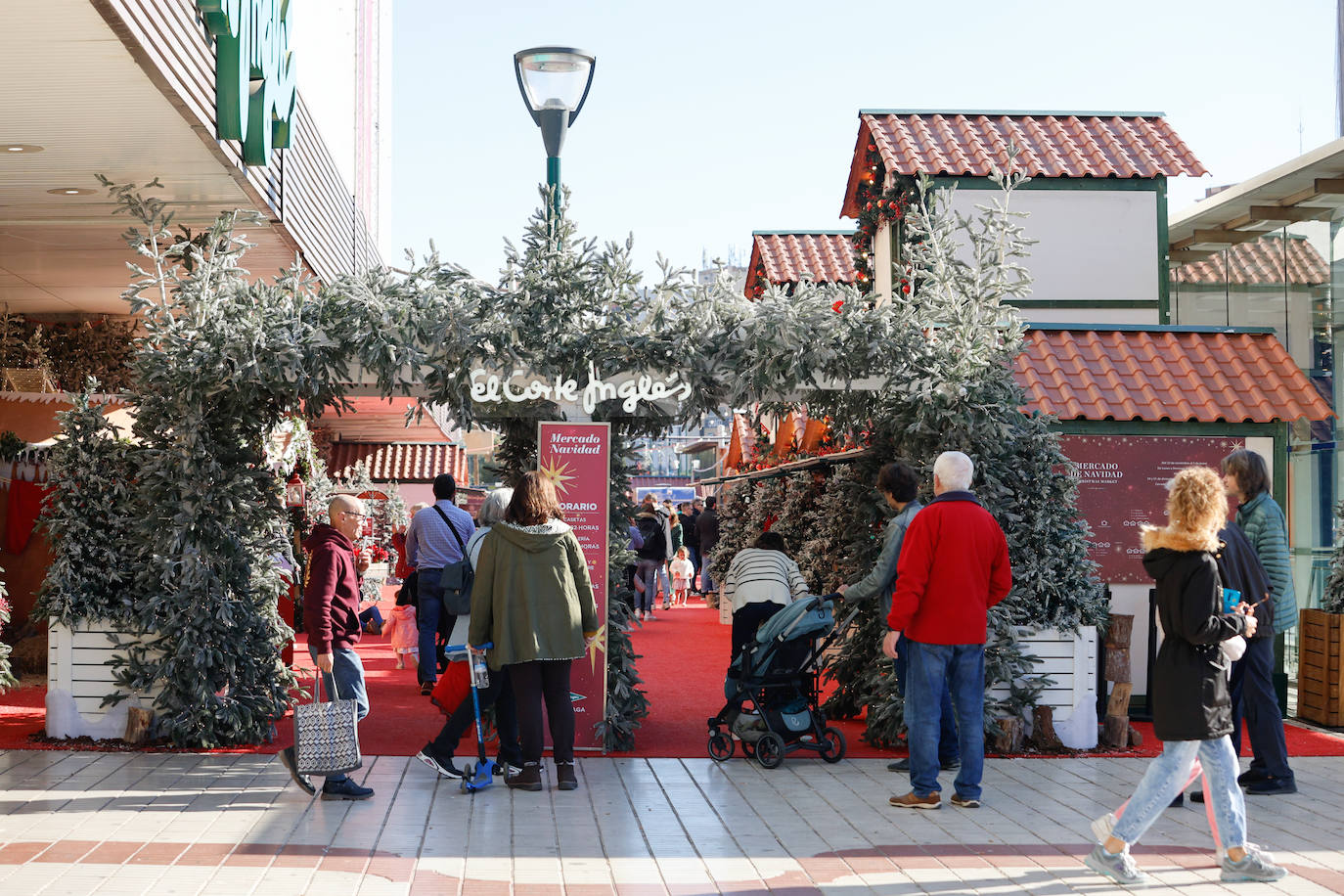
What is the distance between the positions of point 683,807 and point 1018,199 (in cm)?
879

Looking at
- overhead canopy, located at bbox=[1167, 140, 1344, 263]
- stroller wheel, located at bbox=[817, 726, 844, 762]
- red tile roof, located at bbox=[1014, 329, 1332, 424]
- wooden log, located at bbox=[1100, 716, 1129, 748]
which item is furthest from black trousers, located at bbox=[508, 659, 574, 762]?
overhead canopy, located at bbox=[1167, 140, 1344, 263]

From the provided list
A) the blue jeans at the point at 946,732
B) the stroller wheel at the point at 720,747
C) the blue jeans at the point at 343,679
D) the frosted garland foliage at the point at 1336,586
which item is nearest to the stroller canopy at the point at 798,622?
the blue jeans at the point at 946,732

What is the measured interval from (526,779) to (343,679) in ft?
3.67

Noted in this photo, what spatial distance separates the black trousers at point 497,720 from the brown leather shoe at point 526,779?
113mm

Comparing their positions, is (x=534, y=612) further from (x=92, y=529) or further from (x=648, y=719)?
(x=92, y=529)

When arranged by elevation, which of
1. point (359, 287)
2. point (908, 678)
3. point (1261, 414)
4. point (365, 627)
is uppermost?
point (359, 287)

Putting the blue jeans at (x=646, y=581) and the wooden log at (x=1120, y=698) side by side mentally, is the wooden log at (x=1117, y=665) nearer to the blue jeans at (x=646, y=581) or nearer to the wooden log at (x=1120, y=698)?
the wooden log at (x=1120, y=698)

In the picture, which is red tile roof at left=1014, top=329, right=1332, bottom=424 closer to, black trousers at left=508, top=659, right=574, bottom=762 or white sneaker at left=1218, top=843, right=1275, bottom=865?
black trousers at left=508, top=659, right=574, bottom=762

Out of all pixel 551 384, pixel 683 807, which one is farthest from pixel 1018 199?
pixel 683 807

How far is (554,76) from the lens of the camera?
834 cm

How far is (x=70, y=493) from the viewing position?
8.52 metres

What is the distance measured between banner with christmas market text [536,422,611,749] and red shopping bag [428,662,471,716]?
1.01m

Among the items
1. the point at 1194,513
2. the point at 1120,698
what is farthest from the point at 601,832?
the point at 1120,698

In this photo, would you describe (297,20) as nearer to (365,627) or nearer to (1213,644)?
(365,627)
